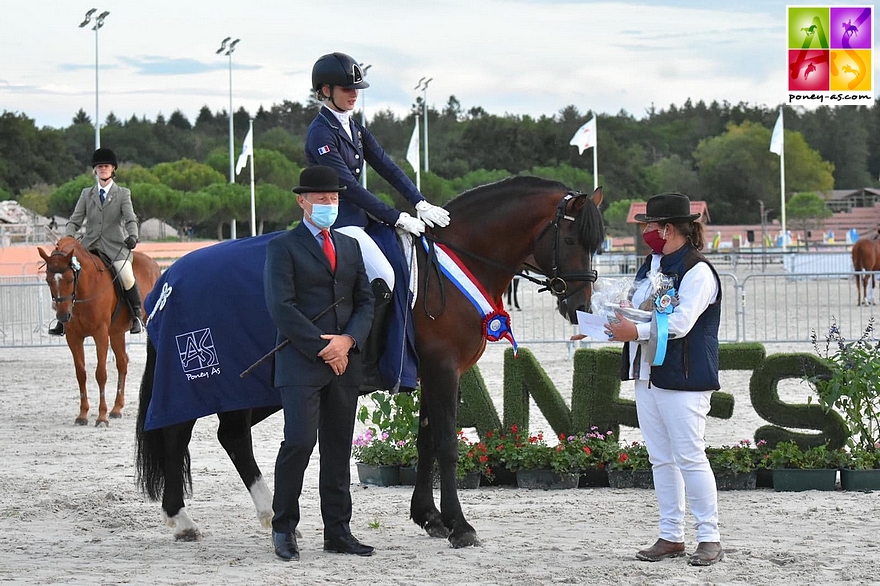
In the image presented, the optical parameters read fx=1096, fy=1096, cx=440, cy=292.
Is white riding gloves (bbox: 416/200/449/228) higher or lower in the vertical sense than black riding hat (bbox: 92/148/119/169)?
lower

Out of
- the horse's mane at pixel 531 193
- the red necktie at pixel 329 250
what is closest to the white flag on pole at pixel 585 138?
the horse's mane at pixel 531 193

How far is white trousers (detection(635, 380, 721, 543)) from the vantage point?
17.9ft

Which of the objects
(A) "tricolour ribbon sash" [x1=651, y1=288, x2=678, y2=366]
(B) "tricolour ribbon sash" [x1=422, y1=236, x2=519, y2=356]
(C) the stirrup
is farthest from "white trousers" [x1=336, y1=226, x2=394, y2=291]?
(C) the stirrup

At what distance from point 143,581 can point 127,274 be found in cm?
731

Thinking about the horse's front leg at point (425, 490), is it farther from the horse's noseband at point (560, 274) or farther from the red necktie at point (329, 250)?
the red necktie at point (329, 250)

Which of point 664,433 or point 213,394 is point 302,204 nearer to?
point 213,394

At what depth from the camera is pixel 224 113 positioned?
111000 mm

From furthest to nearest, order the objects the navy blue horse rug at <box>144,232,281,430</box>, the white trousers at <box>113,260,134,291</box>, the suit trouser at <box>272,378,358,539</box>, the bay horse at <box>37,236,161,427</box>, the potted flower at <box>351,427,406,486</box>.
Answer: the white trousers at <box>113,260,134,291</box> → the bay horse at <box>37,236,161,427</box> → the potted flower at <box>351,427,406,486</box> → the navy blue horse rug at <box>144,232,281,430</box> → the suit trouser at <box>272,378,358,539</box>

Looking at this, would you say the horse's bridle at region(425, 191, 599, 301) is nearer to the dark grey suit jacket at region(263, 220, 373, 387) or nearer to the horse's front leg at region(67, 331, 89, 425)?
the dark grey suit jacket at region(263, 220, 373, 387)

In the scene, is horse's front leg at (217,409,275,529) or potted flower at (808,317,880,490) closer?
horse's front leg at (217,409,275,529)

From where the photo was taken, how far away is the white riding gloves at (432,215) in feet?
20.7

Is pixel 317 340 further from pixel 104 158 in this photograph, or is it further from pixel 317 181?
pixel 104 158

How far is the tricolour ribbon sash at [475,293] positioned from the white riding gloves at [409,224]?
0.15 m

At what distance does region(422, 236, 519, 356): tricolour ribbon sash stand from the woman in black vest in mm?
804
